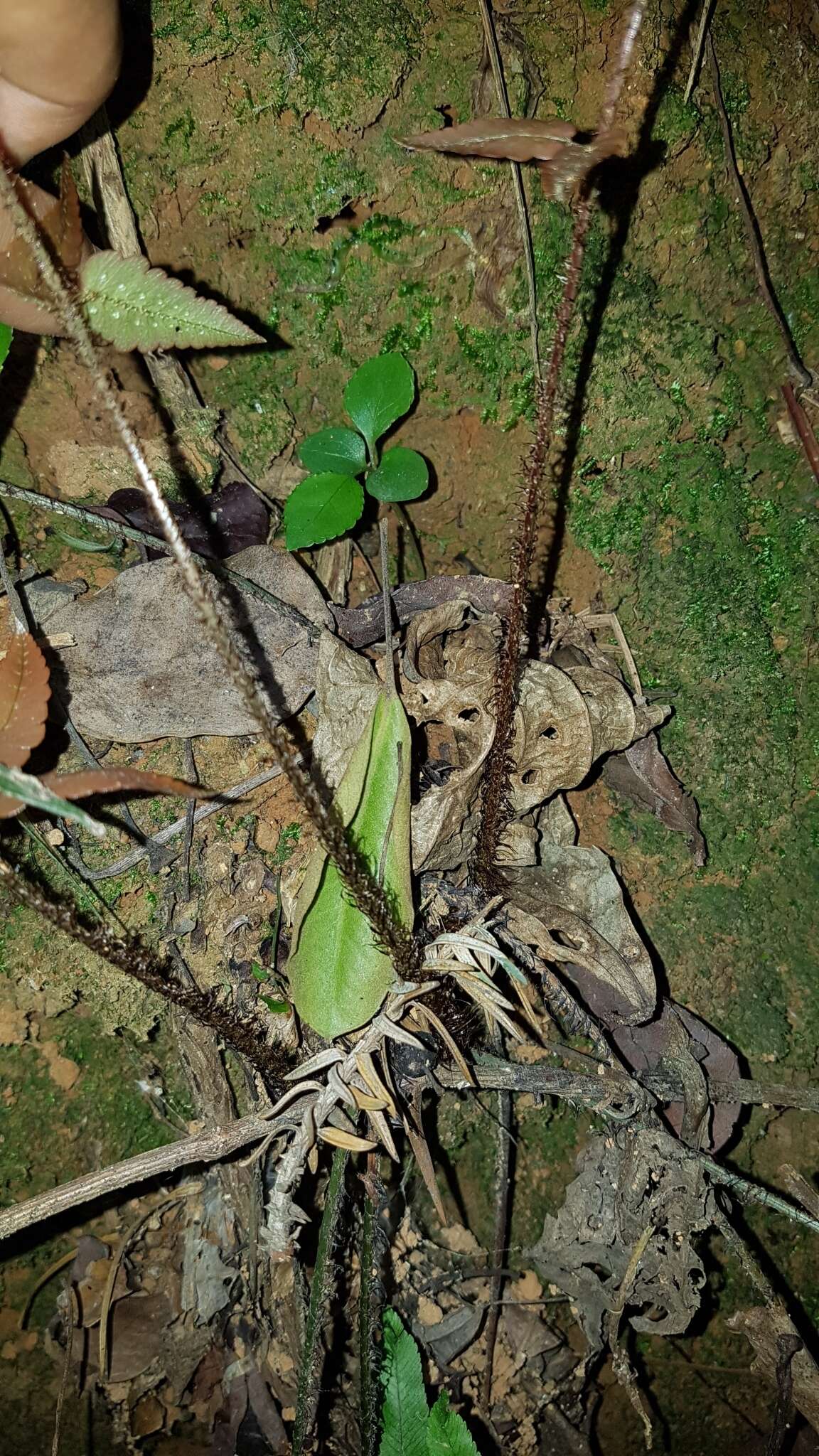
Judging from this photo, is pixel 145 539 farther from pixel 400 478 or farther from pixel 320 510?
pixel 400 478

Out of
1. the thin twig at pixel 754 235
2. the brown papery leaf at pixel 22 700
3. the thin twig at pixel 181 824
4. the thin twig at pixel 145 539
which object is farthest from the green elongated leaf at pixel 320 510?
the thin twig at pixel 754 235

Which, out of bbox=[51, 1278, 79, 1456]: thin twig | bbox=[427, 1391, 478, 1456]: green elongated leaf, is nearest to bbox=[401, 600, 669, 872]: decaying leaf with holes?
bbox=[427, 1391, 478, 1456]: green elongated leaf

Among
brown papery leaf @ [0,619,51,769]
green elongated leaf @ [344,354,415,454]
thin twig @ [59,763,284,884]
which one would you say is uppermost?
green elongated leaf @ [344,354,415,454]

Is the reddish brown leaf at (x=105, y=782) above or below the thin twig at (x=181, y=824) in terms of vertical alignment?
above

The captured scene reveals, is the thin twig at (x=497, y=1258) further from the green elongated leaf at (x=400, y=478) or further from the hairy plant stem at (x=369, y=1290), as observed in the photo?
the green elongated leaf at (x=400, y=478)

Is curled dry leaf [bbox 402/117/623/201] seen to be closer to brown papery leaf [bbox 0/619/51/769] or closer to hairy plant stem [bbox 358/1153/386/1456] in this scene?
brown papery leaf [bbox 0/619/51/769]
